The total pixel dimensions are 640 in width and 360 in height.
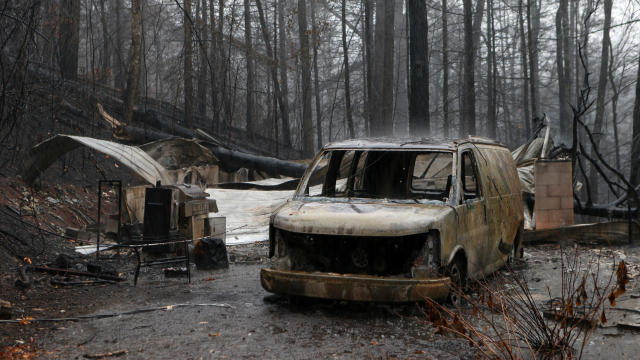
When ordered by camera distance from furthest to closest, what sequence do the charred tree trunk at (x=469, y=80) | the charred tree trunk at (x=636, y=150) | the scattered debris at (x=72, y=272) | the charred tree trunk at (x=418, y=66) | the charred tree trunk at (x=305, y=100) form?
the charred tree trunk at (x=305, y=100) → the charred tree trunk at (x=469, y=80) → the charred tree trunk at (x=418, y=66) → the charred tree trunk at (x=636, y=150) → the scattered debris at (x=72, y=272)

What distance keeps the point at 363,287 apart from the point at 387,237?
0.57m

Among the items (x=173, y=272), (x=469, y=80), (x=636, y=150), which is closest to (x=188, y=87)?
(x=469, y=80)

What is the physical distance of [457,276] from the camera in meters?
6.70

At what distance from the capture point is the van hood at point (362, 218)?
6066 mm

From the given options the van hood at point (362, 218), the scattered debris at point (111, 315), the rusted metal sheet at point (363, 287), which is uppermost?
the van hood at point (362, 218)

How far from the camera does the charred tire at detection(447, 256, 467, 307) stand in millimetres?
6561

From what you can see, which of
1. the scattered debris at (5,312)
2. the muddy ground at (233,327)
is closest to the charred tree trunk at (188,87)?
the muddy ground at (233,327)

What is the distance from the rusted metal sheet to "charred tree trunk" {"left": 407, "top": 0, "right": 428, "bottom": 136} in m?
10.1

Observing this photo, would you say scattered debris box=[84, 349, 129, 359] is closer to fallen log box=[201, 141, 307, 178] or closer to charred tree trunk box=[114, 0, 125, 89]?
charred tree trunk box=[114, 0, 125, 89]

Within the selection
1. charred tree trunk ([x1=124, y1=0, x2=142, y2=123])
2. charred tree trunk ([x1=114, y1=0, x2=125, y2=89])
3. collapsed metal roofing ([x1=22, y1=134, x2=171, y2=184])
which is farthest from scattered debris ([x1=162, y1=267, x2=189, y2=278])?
charred tree trunk ([x1=124, y1=0, x2=142, y2=123])

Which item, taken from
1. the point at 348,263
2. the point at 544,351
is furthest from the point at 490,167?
the point at 544,351

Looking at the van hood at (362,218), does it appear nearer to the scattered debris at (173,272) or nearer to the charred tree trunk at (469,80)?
the scattered debris at (173,272)

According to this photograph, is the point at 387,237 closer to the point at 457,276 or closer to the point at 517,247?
the point at 457,276

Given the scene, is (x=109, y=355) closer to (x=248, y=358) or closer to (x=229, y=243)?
(x=248, y=358)
